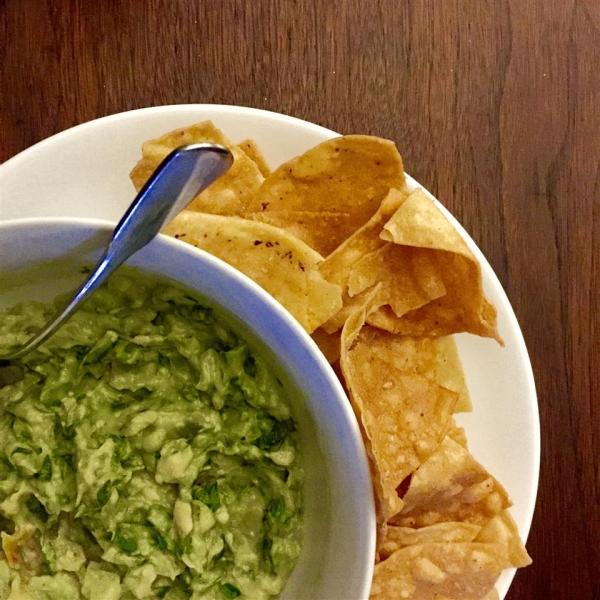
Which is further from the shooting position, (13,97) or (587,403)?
(587,403)

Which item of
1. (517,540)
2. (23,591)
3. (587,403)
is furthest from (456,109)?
(23,591)

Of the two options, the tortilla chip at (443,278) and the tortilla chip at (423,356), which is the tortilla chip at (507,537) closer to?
the tortilla chip at (423,356)

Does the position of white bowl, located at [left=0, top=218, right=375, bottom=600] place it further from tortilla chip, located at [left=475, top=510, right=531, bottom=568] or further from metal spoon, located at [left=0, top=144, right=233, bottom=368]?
tortilla chip, located at [left=475, top=510, right=531, bottom=568]

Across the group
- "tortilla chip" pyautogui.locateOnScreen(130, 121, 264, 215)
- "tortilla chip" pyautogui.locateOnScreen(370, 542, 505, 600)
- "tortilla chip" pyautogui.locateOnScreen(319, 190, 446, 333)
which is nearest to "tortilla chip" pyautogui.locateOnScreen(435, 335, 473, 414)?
"tortilla chip" pyautogui.locateOnScreen(319, 190, 446, 333)

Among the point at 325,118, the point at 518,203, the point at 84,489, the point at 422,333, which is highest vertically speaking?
the point at 325,118

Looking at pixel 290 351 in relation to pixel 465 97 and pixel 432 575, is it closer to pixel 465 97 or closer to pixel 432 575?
pixel 432 575

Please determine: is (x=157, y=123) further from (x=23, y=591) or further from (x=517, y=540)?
(x=517, y=540)

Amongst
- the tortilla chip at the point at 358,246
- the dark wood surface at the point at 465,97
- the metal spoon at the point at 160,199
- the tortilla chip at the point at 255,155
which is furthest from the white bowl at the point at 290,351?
the dark wood surface at the point at 465,97

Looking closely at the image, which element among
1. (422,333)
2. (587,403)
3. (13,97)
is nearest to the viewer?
(422,333)
